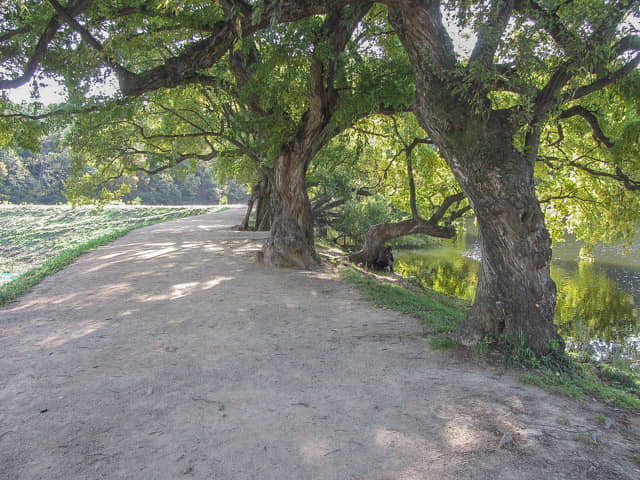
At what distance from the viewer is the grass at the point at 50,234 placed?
11.3 m

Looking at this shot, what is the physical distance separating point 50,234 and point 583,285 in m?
27.2

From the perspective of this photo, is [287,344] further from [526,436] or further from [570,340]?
[570,340]

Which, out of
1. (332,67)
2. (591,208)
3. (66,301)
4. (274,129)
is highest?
(332,67)

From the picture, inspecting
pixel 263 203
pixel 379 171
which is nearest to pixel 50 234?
pixel 263 203

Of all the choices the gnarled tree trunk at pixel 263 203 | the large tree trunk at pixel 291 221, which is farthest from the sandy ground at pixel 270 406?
the gnarled tree trunk at pixel 263 203

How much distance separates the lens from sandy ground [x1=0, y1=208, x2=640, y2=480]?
8.80 ft

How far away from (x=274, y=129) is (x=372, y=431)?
7999mm

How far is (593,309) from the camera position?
12.5 metres

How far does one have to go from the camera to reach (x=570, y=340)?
905 cm

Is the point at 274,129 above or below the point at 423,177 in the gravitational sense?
above

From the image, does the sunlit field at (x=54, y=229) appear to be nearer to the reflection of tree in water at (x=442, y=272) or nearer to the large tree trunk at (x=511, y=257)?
the reflection of tree in water at (x=442, y=272)

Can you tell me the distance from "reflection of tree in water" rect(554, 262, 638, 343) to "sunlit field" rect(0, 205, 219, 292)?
599 inches

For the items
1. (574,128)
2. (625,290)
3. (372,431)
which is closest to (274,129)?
(574,128)

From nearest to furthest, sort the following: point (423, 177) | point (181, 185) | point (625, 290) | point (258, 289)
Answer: point (258, 289)
point (423, 177)
point (625, 290)
point (181, 185)
